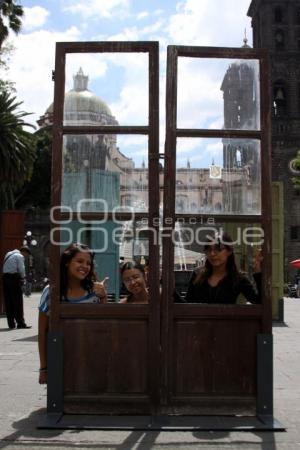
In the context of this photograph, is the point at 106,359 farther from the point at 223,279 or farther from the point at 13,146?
the point at 13,146

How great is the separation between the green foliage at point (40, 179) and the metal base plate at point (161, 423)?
5380cm

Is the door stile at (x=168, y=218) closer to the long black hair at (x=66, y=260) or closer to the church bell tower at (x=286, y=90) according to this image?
the long black hair at (x=66, y=260)

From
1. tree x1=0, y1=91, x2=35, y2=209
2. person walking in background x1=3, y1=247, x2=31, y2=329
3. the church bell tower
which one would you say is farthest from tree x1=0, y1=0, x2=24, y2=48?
the church bell tower

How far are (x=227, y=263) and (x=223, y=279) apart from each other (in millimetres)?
149

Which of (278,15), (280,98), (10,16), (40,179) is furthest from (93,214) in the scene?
(278,15)

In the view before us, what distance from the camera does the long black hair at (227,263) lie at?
6.12 metres

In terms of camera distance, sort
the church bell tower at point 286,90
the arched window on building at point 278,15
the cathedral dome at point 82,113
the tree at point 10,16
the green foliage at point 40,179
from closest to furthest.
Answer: the cathedral dome at point 82,113 → the tree at point 10,16 → the green foliage at point 40,179 → the church bell tower at point 286,90 → the arched window on building at point 278,15

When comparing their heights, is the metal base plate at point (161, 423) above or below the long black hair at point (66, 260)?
below

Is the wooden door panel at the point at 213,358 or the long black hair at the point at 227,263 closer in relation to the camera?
the wooden door panel at the point at 213,358

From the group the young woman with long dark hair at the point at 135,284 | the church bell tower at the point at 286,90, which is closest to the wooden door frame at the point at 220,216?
the young woman with long dark hair at the point at 135,284

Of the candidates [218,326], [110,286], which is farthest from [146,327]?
[110,286]

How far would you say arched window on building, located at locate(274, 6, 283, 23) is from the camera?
73.3m

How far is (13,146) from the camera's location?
3331 cm

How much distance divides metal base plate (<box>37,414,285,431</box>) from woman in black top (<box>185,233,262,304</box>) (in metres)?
0.98
